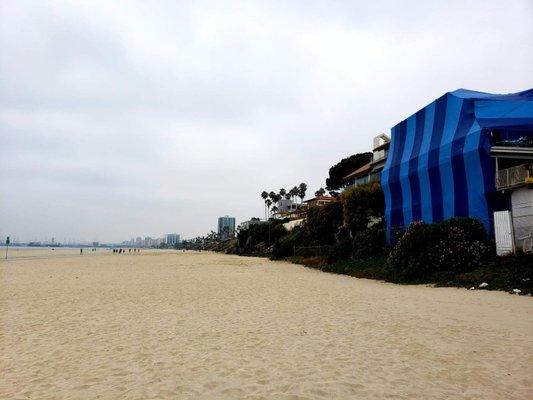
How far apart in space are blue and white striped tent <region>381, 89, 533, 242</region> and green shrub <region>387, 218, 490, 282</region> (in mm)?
1786

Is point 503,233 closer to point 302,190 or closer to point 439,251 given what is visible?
point 439,251

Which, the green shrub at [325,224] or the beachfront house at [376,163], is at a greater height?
the beachfront house at [376,163]

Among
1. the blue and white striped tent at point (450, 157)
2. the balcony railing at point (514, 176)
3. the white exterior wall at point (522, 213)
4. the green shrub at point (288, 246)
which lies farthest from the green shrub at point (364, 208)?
the white exterior wall at point (522, 213)

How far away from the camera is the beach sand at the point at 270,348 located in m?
5.52

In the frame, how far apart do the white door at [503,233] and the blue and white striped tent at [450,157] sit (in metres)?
1.48

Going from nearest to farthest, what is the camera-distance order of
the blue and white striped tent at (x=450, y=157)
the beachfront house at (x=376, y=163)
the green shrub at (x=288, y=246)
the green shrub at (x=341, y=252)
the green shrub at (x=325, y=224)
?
the blue and white striped tent at (x=450, y=157) < the green shrub at (x=341, y=252) < the green shrub at (x=325, y=224) < the beachfront house at (x=376, y=163) < the green shrub at (x=288, y=246)

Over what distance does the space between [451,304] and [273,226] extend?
65.2 metres

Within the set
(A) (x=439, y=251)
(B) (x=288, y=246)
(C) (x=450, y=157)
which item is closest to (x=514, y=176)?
(C) (x=450, y=157)

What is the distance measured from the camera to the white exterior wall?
18.3 m

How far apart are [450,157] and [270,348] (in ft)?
71.9

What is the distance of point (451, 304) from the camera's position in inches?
497

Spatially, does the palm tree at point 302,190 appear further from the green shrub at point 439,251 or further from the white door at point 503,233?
the white door at point 503,233

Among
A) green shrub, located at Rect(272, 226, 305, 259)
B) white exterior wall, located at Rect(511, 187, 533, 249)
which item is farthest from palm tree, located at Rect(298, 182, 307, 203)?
white exterior wall, located at Rect(511, 187, 533, 249)

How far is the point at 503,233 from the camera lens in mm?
18953
